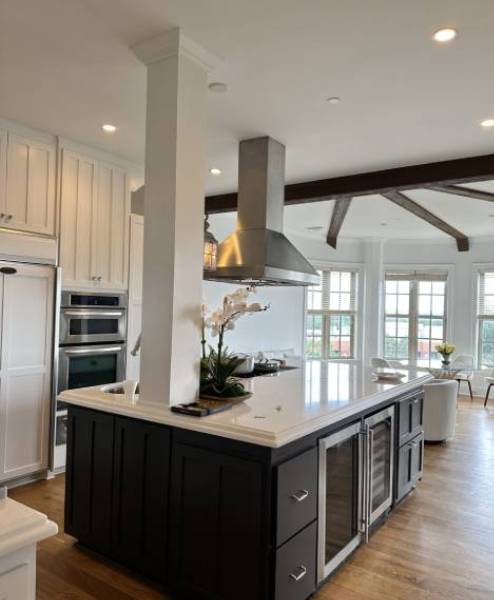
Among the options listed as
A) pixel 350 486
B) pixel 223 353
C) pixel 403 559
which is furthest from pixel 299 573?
pixel 223 353

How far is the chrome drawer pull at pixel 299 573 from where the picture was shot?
205 cm

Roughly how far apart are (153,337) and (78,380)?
185 cm

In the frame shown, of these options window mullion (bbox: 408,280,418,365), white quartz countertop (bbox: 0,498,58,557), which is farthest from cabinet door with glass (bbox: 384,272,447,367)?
white quartz countertop (bbox: 0,498,58,557)

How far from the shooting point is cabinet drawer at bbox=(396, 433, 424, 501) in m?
3.31

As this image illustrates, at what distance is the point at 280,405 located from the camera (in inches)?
99.9

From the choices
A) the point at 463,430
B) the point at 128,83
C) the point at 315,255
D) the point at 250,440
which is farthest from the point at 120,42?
the point at 315,255

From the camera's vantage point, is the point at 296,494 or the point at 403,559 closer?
Result: the point at 296,494

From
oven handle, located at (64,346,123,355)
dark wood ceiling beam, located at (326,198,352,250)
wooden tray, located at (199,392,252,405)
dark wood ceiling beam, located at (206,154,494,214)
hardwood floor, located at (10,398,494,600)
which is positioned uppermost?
dark wood ceiling beam, located at (326,198,352,250)

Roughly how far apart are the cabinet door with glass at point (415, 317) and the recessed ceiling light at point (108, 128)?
21.6 ft

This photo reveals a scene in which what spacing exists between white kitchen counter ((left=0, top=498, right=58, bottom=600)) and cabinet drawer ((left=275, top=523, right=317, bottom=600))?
1208mm

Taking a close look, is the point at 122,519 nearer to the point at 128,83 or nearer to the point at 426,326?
the point at 128,83

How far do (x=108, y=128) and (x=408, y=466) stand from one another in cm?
337

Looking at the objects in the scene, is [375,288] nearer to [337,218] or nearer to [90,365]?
[337,218]

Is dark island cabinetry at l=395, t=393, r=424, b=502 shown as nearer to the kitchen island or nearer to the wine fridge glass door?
the kitchen island
